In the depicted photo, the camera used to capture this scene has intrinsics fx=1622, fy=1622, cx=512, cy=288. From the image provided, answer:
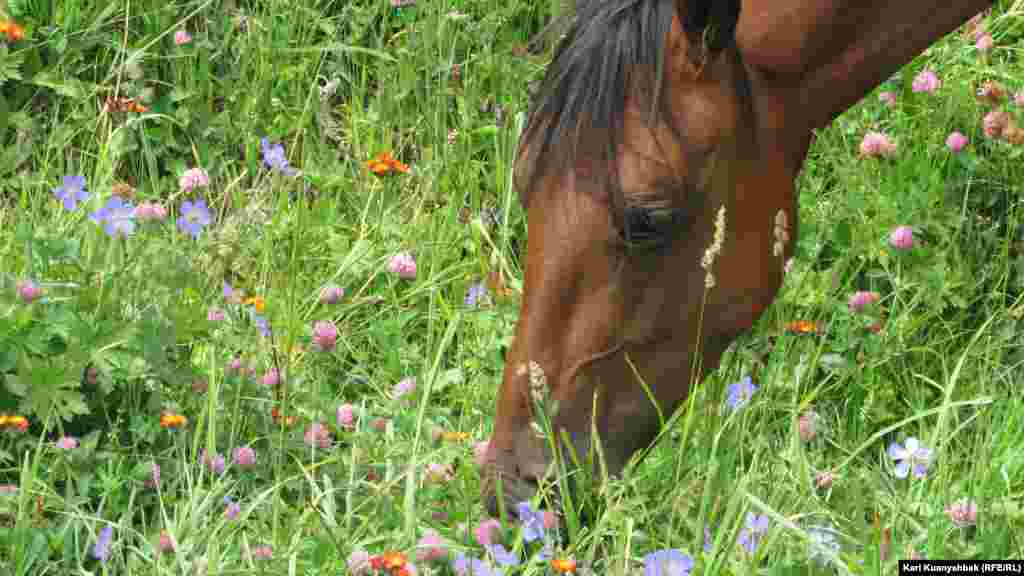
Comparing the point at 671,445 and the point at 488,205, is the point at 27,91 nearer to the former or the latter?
the point at 488,205

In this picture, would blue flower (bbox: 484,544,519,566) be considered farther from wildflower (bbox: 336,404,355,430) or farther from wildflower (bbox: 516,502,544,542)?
wildflower (bbox: 336,404,355,430)

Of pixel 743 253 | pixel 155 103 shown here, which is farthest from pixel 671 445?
pixel 155 103

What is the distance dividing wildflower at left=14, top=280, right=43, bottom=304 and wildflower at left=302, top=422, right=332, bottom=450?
0.57 meters

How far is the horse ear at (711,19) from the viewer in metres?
2.98

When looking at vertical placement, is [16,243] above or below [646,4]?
below

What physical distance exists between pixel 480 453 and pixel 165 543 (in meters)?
0.69

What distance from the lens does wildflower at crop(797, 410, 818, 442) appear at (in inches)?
126

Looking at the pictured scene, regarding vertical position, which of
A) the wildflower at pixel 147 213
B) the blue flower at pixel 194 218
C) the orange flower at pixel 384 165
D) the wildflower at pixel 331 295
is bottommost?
the wildflower at pixel 331 295

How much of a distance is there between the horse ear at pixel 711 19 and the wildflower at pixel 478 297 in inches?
44.0

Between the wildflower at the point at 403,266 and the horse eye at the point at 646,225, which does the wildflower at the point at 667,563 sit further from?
the wildflower at the point at 403,266

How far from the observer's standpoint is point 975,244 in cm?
433

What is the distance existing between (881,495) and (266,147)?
5.39ft

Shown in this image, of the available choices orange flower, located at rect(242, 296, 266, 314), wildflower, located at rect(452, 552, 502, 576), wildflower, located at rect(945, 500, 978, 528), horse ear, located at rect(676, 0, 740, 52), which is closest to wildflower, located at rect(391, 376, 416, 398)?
orange flower, located at rect(242, 296, 266, 314)

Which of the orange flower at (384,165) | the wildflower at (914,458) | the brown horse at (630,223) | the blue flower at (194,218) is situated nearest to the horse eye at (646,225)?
the brown horse at (630,223)
